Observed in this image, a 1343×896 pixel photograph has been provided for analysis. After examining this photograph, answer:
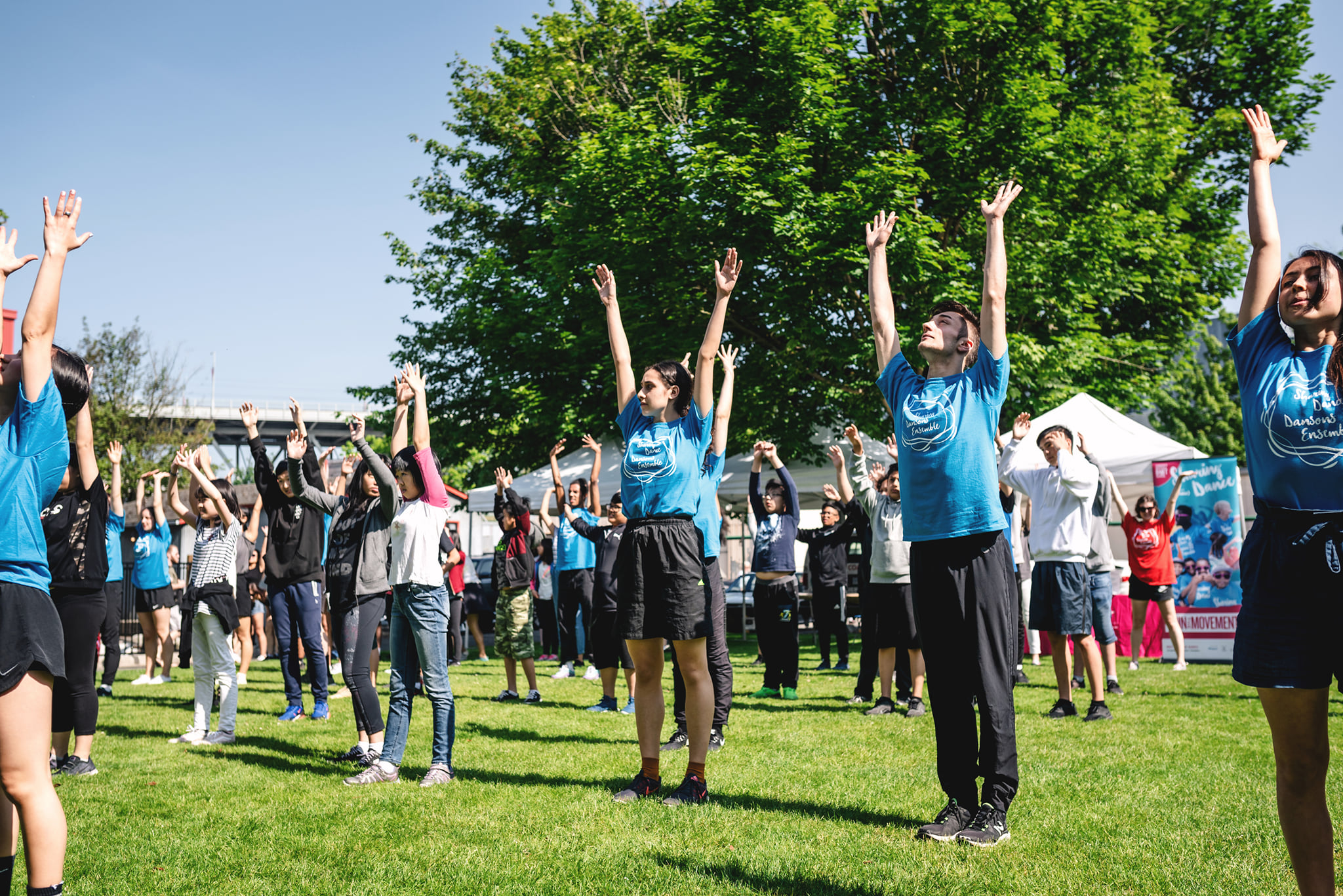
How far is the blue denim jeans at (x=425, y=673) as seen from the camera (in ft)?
19.1

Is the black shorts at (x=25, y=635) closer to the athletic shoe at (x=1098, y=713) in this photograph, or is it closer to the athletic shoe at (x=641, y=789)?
the athletic shoe at (x=641, y=789)

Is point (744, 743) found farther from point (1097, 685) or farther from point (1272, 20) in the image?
point (1272, 20)

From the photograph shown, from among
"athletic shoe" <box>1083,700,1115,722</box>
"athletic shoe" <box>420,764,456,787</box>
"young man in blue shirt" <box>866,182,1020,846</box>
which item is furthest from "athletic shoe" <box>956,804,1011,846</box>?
"athletic shoe" <box>1083,700,1115,722</box>

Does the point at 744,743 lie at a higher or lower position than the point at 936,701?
lower

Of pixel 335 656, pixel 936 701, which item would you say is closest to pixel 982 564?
pixel 936 701

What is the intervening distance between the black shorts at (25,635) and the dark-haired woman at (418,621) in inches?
111

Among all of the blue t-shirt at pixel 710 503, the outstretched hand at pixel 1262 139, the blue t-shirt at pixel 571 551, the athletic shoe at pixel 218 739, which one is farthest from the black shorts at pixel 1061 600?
the athletic shoe at pixel 218 739

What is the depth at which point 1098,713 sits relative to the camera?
24.8ft

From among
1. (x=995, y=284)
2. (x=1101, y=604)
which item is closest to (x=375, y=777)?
(x=995, y=284)

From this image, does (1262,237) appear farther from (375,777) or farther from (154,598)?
(154,598)

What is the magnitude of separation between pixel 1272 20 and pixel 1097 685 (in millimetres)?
20369

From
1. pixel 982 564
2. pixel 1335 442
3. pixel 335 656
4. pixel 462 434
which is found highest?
pixel 462 434

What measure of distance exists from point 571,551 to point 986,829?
779 cm

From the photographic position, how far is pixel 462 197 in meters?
24.6
